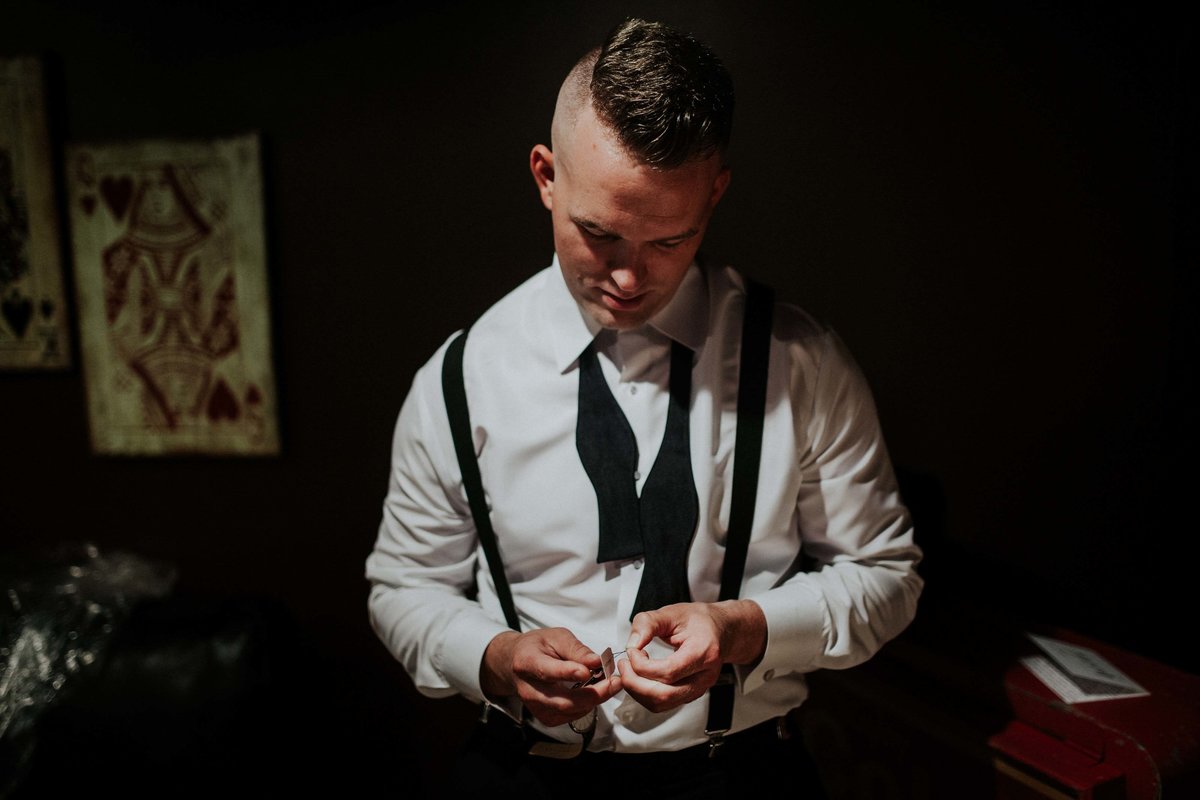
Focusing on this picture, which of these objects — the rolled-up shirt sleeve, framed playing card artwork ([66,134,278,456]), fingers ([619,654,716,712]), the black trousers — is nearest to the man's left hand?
fingers ([619,654,716,712])

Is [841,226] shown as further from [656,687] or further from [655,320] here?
[656,687]

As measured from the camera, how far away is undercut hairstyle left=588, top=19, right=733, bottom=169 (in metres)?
1.03

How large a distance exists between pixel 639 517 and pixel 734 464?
0.17 m

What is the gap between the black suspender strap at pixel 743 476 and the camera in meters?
1.24

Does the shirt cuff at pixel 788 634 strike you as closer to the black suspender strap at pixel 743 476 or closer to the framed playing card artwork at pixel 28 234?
the black suspender strap at pixel 743 476

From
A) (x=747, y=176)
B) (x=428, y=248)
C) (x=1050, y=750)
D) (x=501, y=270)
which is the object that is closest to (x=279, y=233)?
(x=428, y=248)

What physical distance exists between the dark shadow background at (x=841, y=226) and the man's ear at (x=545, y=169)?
22.5 inches

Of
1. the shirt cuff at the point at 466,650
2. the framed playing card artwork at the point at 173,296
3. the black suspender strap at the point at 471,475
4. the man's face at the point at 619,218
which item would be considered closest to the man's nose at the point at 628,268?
the man's face at the point at 619,218

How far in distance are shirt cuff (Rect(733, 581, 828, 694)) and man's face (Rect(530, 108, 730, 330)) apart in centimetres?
49

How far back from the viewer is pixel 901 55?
1696 millimetres

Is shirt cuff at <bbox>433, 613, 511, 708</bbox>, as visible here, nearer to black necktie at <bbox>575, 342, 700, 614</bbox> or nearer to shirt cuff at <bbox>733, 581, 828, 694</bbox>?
black necktie at <bbox>575, 342, 700, 614</bbox>

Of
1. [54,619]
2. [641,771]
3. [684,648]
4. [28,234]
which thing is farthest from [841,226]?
[54,619]

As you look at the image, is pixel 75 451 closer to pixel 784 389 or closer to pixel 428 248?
pixel 428 248

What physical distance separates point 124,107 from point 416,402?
4.24ft
